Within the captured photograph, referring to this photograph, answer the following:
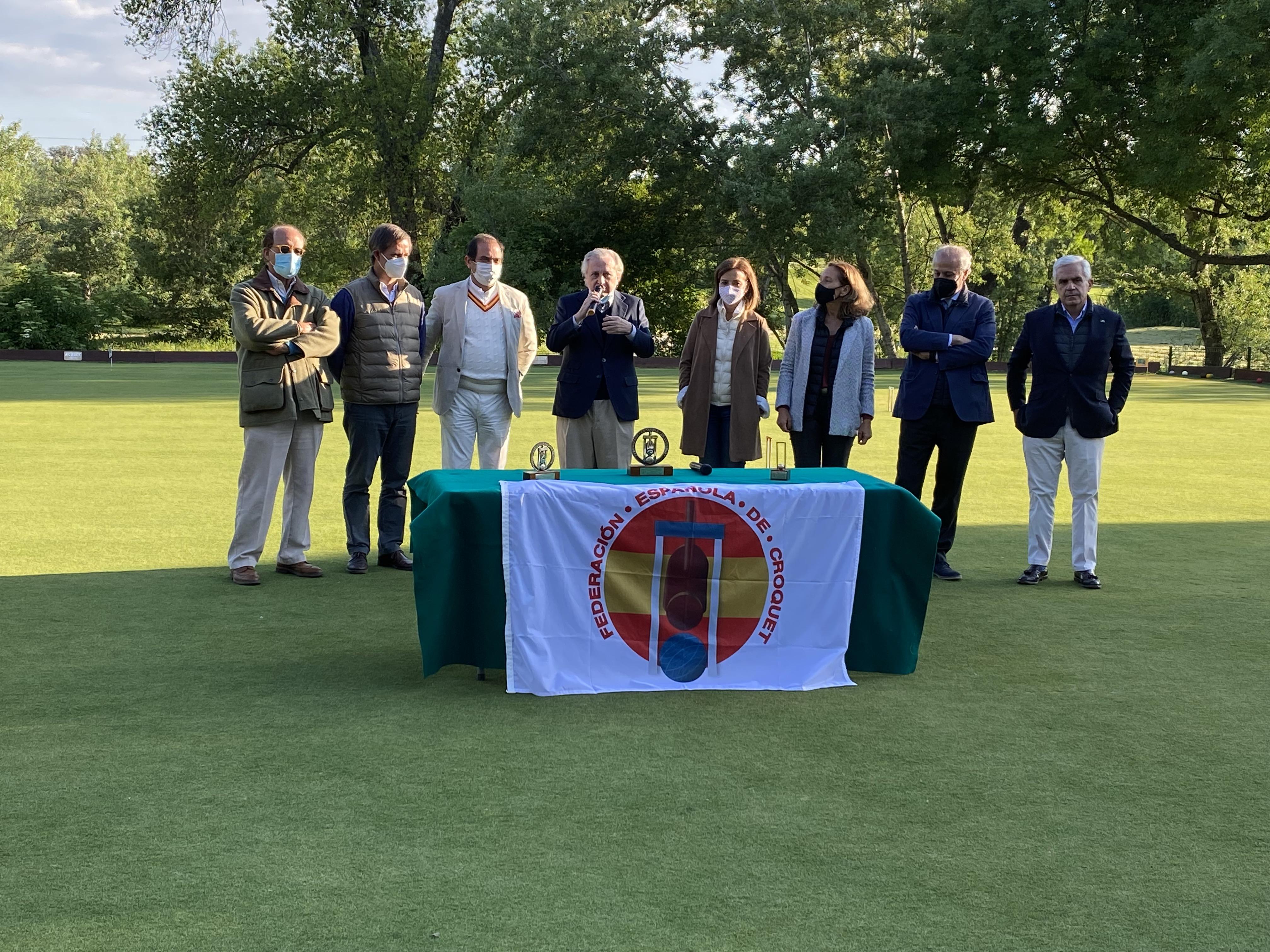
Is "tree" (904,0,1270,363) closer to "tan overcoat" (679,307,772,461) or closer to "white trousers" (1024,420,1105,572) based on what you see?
"white trousers" (1024,420,1105,572)

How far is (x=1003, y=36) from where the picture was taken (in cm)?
3198

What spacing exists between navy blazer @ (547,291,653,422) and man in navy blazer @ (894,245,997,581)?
149 centimetres

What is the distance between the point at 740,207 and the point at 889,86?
5188 mm

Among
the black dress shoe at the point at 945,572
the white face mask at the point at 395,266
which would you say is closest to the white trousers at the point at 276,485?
the white face mask at the point at 395,266

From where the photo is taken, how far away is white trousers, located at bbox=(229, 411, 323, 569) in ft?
21.8

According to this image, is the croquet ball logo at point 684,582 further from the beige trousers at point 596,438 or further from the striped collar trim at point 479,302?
the striped collar trim at point 479,302

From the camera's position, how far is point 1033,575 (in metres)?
7.05

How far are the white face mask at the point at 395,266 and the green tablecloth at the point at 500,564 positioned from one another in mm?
1769

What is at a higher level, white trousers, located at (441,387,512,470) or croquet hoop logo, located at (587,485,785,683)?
white trousers, located at (441,387,512,470)

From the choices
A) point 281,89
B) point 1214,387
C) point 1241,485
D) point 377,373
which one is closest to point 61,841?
point 377,373

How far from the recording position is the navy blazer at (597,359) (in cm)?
691

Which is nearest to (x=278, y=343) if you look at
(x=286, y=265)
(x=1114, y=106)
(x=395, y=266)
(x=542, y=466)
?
(x=286, y=265)

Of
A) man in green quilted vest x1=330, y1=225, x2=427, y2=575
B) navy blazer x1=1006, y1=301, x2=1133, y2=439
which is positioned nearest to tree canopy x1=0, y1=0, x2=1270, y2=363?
navy blazer x1=1006, y1=301, x2=1133, y2=439

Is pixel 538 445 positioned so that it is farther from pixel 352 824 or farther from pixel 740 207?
pixel 740 207
